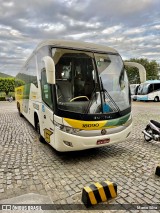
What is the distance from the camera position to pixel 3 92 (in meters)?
37.2

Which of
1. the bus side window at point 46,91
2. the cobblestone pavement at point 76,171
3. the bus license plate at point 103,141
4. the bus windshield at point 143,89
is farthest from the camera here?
the bus windshield at point 143,89

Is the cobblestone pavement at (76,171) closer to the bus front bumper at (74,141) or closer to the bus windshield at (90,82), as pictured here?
the bus front bumper at (74,141)

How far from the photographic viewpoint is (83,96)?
5547mm

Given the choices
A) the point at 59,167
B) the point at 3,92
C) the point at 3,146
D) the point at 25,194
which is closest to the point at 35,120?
the point at 3,146

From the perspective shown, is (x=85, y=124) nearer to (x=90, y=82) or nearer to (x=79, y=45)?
(x=90, y=82)

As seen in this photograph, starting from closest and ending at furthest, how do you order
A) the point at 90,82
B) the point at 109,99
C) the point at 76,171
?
the point at 76,171, the point at 109,99, the point at 90,82

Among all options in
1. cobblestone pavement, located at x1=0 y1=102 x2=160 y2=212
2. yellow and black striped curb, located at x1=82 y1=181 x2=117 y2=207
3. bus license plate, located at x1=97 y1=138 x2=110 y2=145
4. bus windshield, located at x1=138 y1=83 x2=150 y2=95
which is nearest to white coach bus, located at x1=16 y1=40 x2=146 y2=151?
bus license plate, located at x1=97 y1=138 x2=110 y2=145

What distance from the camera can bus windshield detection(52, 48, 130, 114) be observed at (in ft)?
17.5

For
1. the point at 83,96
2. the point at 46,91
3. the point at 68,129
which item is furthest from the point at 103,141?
the point at 46,91

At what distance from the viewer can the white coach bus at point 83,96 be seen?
16.3 ft

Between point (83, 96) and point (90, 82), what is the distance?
0.44m

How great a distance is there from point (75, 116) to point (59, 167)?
1289mm

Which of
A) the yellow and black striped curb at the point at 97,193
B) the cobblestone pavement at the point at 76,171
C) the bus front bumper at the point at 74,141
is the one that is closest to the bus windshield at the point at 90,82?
the bus front bumper at the point at 74,141

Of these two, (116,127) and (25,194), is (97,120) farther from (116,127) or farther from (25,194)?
(25,194)
